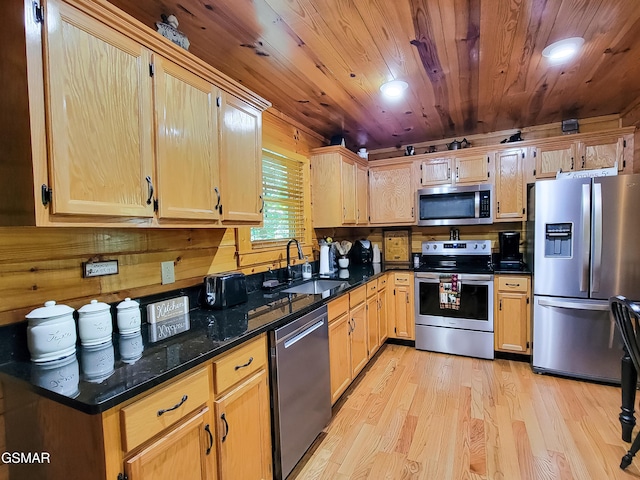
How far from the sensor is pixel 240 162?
187 centimetres

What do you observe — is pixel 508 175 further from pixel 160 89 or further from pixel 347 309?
pixel 160 89

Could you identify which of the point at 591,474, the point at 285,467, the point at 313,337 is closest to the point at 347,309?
the point at 313,337

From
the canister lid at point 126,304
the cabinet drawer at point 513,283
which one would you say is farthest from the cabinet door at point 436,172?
the canister lid at point 126,304

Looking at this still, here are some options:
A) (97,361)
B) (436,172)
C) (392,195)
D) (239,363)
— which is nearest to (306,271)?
(392,195)

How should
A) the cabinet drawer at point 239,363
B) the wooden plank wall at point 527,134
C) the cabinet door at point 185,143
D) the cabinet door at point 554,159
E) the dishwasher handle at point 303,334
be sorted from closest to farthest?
the cabinet drawer at point 239,363 < the cabinet door at point 185,143 < the dishwasher handle at point 303,334 < the cabinet door at point 554,159 < the wooden plank wall at point 527,134

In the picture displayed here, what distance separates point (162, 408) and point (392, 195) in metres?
3.25

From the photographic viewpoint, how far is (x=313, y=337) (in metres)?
1.91

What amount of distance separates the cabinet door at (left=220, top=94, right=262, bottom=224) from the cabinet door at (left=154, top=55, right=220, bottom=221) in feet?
0.22

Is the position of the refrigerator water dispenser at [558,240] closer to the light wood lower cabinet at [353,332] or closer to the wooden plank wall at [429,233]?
the wooden plank wall at [429,233]

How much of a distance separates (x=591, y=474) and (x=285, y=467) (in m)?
1.63

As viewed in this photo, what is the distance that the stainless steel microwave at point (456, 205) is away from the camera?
3301 mm

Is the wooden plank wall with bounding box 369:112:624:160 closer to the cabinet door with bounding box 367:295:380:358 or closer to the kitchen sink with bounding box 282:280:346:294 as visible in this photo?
the cabinet door with bounding box 367:295:380:358

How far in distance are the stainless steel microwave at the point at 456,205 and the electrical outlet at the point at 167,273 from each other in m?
2.70

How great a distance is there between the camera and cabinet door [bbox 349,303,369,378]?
2.56 metres
